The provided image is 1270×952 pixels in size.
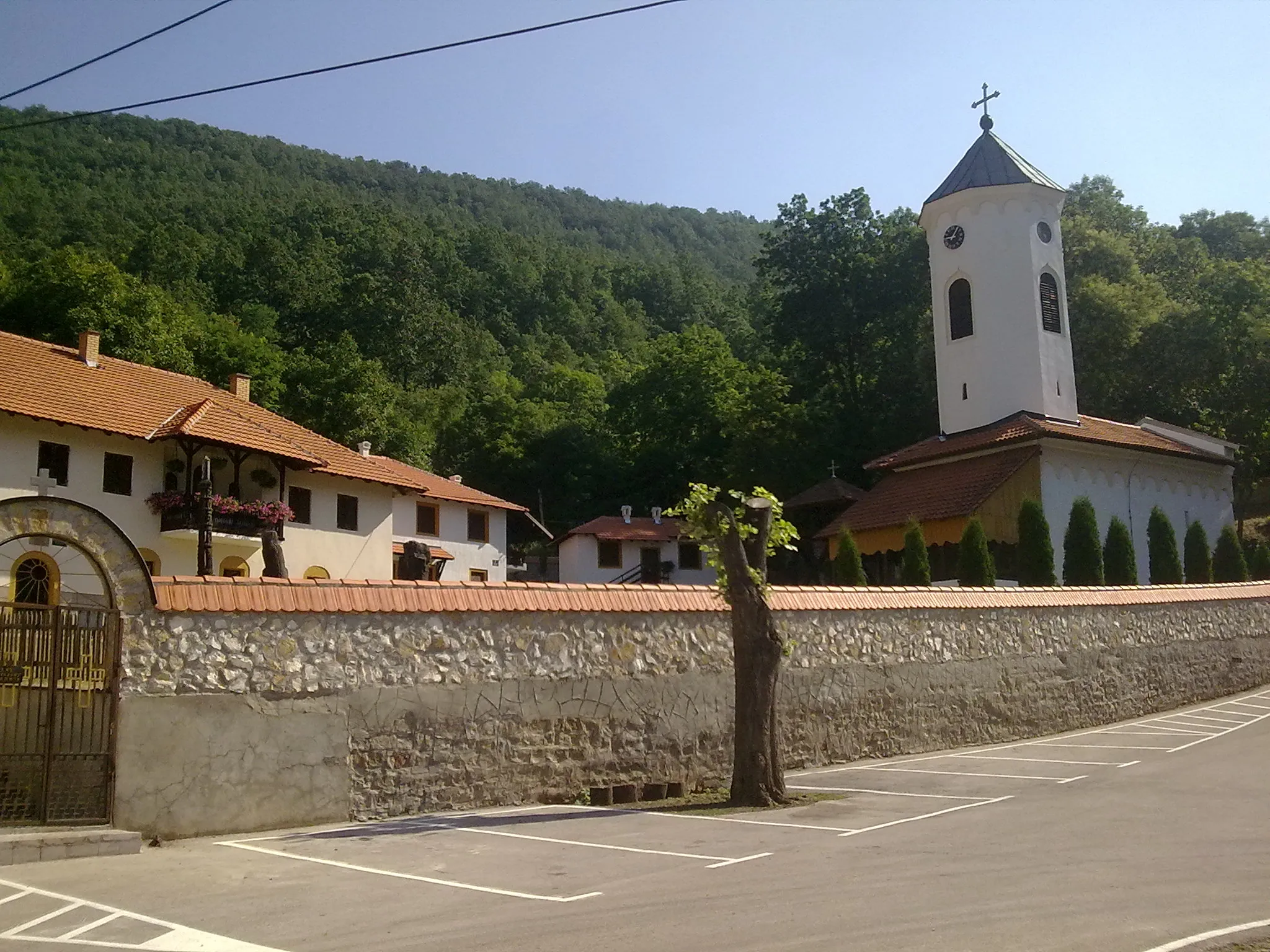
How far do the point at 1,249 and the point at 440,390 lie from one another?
929 inches

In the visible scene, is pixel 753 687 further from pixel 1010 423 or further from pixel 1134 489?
pixel 1134 489

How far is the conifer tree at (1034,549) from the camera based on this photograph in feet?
91.6

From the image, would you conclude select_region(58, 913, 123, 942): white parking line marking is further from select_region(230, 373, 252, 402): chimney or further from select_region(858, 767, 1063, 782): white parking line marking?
select_region(230, 373, 252, 402): chimney

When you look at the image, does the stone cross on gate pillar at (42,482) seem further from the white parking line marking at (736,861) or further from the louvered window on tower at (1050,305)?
the louvered window on tower at (1050,305)

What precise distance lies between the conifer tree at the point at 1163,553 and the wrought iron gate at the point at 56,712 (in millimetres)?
27369

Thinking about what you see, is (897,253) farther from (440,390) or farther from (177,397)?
(177,397)

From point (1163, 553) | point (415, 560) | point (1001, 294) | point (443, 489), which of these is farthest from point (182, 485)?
point (1163, 553)

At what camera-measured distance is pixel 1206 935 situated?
663 centimetres

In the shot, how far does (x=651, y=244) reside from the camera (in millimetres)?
117062

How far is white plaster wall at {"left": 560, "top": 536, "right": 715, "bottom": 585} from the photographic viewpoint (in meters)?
47.3

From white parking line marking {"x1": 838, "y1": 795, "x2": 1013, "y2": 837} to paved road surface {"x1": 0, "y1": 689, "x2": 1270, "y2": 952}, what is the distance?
41 millimetres

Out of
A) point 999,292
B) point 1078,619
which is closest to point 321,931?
point 1078,619

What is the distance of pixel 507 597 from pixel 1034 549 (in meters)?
19.4

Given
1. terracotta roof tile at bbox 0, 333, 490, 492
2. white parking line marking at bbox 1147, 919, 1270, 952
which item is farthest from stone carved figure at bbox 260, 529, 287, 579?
terracotta roof tile at bbox 0, 333, 490, 492
